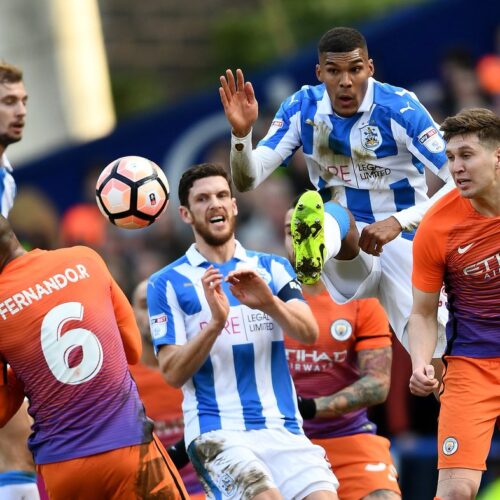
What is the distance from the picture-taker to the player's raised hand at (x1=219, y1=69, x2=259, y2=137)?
8234mm

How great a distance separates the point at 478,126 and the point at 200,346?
79.0 inches

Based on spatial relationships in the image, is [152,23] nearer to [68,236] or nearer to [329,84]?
[68,236]

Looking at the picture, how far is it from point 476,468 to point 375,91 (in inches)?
94.7

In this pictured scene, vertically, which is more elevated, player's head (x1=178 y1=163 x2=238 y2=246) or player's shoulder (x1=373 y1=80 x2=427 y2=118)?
player's shoulder (x1=373 y1=80 x2=427 y2=118)

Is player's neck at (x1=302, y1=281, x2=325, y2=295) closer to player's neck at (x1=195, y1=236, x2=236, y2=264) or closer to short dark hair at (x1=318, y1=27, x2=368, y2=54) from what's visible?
player's neck at (x1=195, y1=236, x2=236, y2=264)

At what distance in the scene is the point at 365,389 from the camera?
8820 mm

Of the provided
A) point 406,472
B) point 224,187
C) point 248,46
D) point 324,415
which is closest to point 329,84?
point 224,187

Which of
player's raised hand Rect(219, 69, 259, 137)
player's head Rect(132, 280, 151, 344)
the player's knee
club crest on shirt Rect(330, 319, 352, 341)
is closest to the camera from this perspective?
player's raised hand Rect(219, 69, 259, 137)

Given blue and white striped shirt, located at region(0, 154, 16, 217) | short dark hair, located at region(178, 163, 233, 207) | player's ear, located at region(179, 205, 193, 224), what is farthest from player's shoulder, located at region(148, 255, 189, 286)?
blue and white striped shirt, located at region(0, 154, 16, 217)

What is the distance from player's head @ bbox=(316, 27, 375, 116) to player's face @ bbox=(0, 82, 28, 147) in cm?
238

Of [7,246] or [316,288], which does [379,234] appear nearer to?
[316,288]

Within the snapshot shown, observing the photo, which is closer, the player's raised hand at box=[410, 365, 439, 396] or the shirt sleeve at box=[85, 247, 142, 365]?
the player's raised hand at box=[410, 365, 439, 396]

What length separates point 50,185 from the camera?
17797 millimetres

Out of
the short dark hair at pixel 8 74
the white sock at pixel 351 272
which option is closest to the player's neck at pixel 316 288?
the white sock at pixel 351 272
